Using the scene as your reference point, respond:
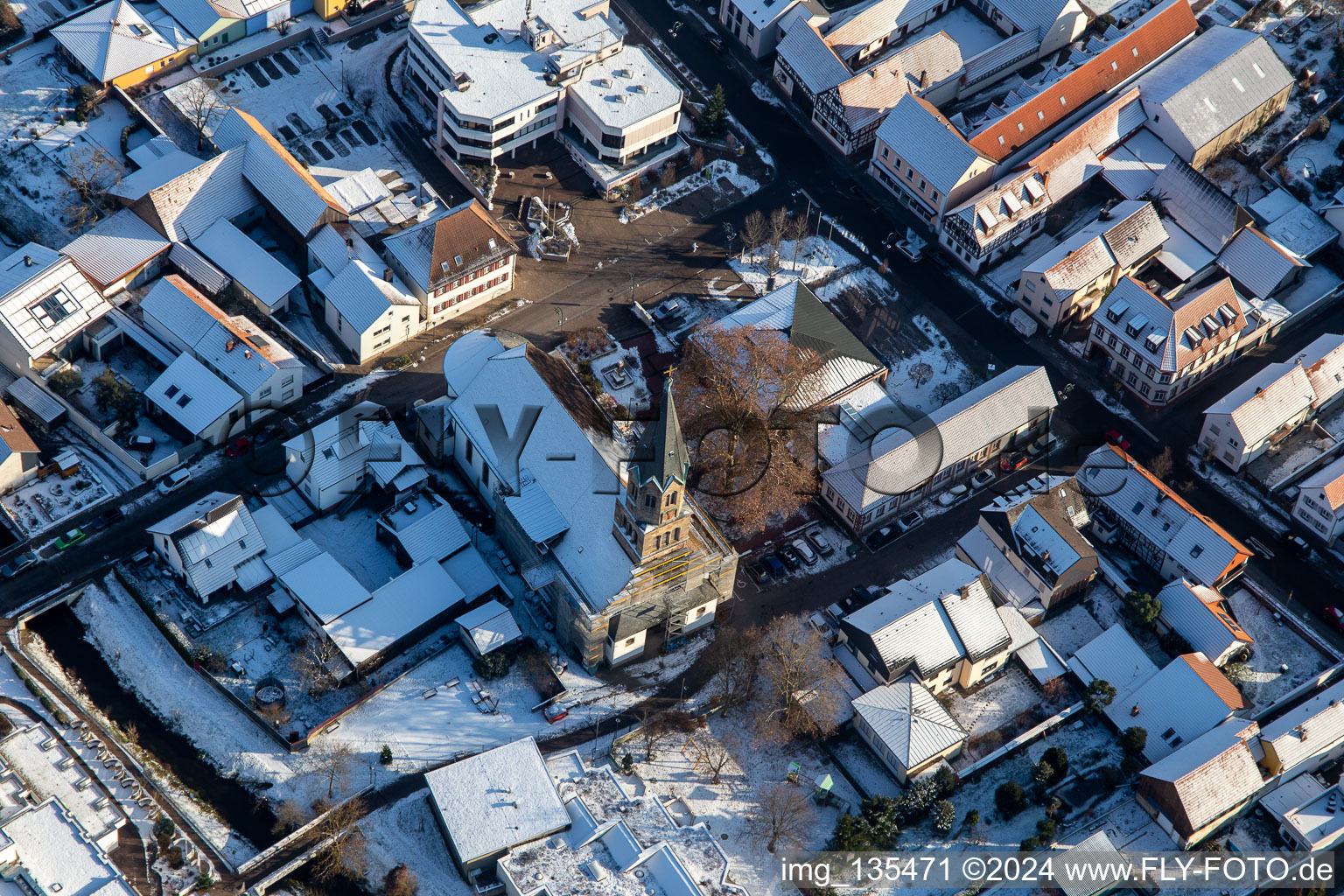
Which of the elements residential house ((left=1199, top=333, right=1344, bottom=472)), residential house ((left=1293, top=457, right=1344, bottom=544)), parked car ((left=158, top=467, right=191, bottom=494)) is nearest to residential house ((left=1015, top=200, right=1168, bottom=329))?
residential house ((left=1199, top=333, right=1344, bottom=472))

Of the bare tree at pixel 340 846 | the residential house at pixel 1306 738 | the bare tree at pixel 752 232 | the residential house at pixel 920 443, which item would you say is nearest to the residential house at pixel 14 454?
the bare tree at pixel 340 846

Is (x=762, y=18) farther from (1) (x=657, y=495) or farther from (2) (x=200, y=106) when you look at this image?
(1) (x=657, y=495)

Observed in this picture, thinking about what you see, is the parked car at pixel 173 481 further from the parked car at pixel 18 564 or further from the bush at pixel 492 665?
the bush at pixel 492 665

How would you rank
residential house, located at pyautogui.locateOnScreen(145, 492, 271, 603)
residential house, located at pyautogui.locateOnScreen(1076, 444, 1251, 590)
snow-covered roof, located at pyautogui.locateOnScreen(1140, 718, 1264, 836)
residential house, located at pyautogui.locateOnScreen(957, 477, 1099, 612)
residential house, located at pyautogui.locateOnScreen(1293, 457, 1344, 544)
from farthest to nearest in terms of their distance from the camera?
1. residential house, located at pyautogui.locateOnScreen(1293, 457, 1344, 544)
2. residential house, located at pyautogui.locateOnScreen(1076, 444, 1251, 590)
3. residential house, located at pyautogui.locateOnScreen(957, 477, 1099, 612)
4. residential house, located at pyautogui.locateOnScreen(145, 492, 271, 603)
5. snow-covered roof, located at pyautogui.locateOnScreen(1140, 718, 1264, 836)

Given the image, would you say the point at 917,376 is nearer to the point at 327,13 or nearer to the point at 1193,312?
the point at 1193,312

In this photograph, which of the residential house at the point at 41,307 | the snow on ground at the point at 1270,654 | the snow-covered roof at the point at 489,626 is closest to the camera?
the snow-covered roof at the point at 489,626

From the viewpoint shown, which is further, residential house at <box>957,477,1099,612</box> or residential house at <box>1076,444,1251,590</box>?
residential house at <box>1076,444,1251,590</box>

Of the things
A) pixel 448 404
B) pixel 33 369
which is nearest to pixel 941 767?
pixel 448 404

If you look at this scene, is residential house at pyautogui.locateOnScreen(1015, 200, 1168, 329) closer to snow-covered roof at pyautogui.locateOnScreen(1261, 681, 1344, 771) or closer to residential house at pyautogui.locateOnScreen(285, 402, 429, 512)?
snow-covered roof at pyautogui.locateOnScreen(1261, 681, 1344, 771)
